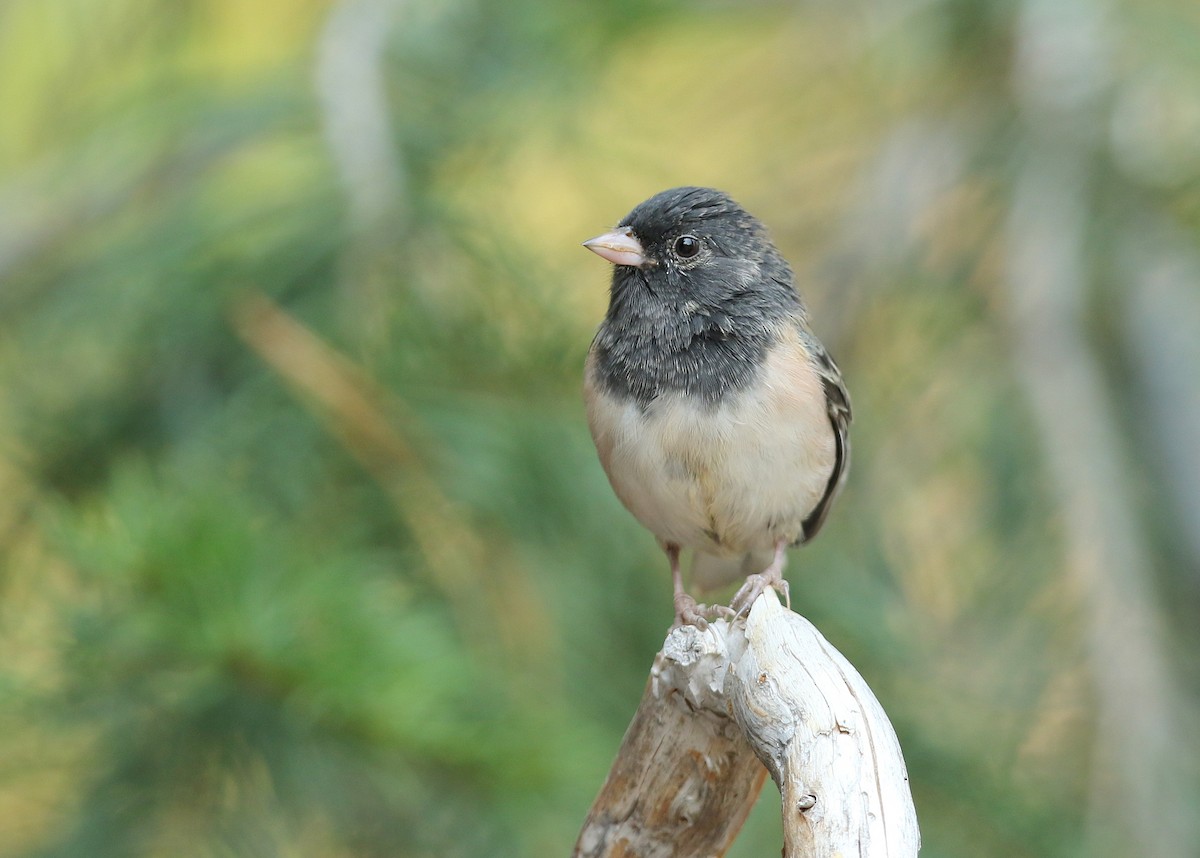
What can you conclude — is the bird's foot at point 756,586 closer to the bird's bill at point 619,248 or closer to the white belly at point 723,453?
the white belly at point 723,453

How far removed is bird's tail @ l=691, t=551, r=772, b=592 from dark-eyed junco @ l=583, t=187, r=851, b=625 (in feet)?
0.59

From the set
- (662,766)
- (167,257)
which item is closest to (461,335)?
(167,257)

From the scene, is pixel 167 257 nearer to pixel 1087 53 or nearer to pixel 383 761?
pixel 383 761

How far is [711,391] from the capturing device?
202cm

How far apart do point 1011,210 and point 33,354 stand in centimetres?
201

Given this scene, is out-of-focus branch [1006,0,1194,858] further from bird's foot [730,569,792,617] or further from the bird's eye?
the bird's eye

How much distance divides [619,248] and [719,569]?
0.77 meters

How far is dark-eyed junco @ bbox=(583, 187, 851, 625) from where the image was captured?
201cm

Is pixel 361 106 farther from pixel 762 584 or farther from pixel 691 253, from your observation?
pixel 762 584

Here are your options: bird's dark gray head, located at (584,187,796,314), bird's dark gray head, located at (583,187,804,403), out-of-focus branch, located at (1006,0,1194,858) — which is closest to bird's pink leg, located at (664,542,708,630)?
bird's dark gray head, located at (583,187,804,403)

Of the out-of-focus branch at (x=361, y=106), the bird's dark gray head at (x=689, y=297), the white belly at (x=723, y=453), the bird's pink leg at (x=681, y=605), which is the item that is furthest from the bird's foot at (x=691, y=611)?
the out-of-focus branch at (x=361, y=106)

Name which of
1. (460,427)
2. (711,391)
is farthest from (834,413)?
(460,427)

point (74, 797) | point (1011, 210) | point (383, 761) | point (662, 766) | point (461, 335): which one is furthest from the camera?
point (1011, 210)

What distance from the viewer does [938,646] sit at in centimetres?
245
